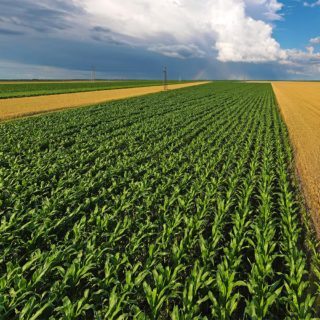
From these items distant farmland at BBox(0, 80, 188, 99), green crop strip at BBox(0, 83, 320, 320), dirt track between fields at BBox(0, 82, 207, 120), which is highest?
green crop strip at BBox(0, 83, 320, 320)

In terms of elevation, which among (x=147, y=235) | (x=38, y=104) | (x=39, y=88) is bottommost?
(x=39, y=88)

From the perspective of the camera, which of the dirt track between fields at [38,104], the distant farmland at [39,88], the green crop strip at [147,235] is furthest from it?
the distant farmland at [39,88]

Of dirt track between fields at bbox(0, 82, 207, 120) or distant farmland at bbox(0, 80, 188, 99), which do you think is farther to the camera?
distant farmland at bbox(0, 80, 188, 99)

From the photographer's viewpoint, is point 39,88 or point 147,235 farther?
point 39,88

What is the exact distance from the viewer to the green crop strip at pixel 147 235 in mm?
4535

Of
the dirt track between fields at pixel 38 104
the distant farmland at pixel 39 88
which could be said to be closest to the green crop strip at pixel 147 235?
the dirt track between fields at pixel 38 104

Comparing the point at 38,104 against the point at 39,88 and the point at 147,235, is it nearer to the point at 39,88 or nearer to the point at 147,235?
the point at 147,235

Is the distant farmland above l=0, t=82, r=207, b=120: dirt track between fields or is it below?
below

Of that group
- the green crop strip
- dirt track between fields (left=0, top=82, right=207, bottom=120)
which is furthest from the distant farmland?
the green crop strip

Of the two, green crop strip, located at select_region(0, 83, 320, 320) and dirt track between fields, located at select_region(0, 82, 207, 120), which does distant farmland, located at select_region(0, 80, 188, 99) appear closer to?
dirt track between fields, located at select_region(0, 82, 207, 120)

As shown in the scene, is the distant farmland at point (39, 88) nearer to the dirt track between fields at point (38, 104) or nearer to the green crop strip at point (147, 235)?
the dirt track between fields at point (38, 104)

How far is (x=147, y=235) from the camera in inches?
252

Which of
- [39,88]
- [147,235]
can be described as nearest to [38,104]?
[147,235]

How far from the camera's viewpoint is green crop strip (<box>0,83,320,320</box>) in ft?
14.9
